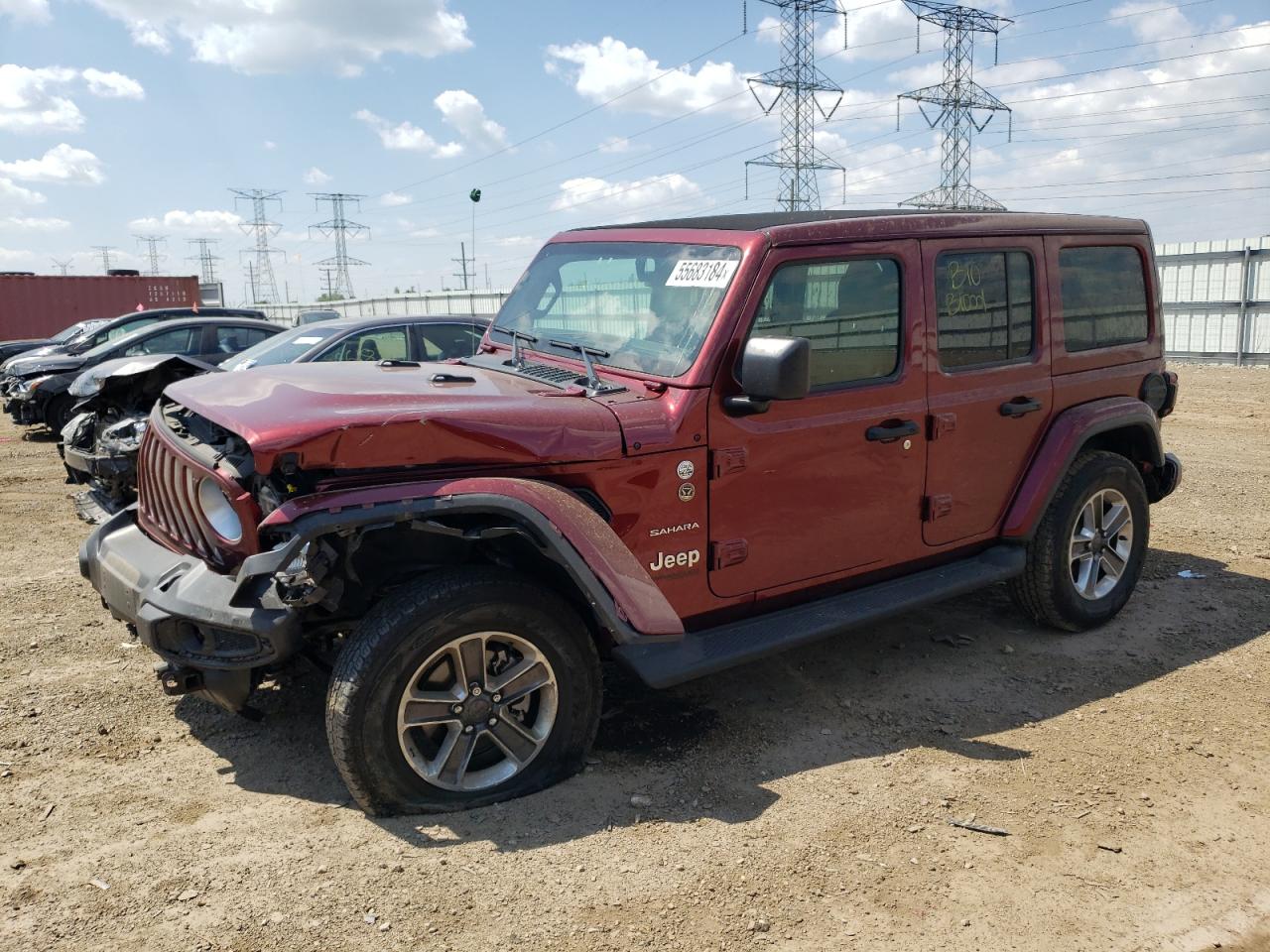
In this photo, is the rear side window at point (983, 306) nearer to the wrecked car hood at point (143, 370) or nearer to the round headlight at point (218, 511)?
the round headlight at point (218, 511)

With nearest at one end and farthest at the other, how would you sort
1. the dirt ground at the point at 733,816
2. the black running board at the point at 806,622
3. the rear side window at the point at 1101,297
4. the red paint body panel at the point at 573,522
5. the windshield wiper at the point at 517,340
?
the dirt ground at the point at 733,816, the red paint body panel at the point at 573,522, the black running board at the point at 806,622, the windshield wiper at the point at 517,340, the rear side window at the point at 1101,297

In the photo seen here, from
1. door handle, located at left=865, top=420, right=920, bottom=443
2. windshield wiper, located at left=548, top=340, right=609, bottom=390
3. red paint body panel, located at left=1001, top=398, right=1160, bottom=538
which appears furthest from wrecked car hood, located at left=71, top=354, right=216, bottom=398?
red paint body panel, located at left=1001, top=398, right=1160, bottom=538

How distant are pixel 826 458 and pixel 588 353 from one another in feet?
3.41

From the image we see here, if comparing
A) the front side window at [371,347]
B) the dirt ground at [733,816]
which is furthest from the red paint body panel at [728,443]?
the front side window at [371,347]

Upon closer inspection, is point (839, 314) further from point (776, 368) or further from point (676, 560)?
point (676, 560)

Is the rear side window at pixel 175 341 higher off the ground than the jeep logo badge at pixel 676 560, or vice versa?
the rear side window at pixel 175 341

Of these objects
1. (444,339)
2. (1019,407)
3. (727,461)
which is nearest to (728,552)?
(727,461)

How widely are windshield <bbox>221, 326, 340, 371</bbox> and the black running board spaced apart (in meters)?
5.47

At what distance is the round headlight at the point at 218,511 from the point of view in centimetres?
320

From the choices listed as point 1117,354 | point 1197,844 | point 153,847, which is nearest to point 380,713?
point 153,847

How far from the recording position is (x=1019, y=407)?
450 centimetres

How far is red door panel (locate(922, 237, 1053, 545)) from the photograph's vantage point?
423cm

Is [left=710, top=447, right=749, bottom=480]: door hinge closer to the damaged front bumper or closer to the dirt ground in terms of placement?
the dirt ground

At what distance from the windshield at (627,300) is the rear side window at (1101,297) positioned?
203cm
